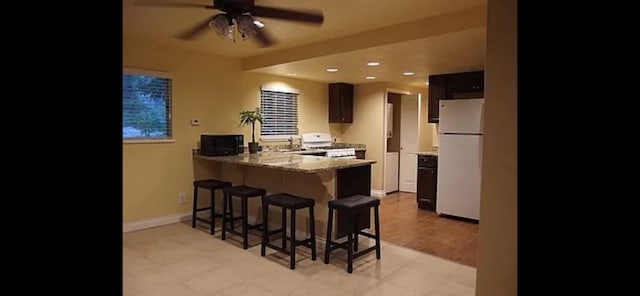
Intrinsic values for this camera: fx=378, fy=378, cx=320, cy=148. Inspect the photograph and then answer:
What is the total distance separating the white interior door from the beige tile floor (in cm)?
336

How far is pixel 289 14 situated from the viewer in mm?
Result: 2809

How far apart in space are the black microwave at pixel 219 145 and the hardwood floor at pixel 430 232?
2.11m

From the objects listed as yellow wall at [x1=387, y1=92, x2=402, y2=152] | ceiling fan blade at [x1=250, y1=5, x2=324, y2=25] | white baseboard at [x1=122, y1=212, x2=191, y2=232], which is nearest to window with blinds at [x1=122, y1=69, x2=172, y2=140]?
white baseboard at [x1=122, y1=212, x2=191, y2=232]

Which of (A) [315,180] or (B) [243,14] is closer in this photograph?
(B) [243,14]

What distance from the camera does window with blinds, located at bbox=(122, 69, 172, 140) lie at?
4.32 m

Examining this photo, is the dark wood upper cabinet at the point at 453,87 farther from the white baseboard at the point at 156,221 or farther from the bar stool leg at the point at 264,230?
the white baseboard at the point at 156,221

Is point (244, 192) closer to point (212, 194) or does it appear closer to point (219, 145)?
point (212, 194)

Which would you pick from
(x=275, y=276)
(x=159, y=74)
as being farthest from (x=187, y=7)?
(x=275, y=276)

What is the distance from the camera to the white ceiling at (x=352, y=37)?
3021mm

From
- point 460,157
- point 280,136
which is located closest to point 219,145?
point 280,136

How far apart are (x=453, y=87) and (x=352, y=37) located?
2.19m

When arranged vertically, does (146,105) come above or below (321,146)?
above

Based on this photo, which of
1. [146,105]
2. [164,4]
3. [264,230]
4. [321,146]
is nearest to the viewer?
[164,4]
